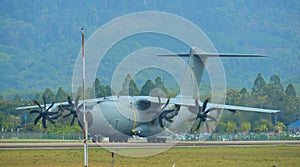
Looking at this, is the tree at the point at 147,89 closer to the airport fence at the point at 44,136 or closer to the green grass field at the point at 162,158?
the airport fence at the point at 44,136

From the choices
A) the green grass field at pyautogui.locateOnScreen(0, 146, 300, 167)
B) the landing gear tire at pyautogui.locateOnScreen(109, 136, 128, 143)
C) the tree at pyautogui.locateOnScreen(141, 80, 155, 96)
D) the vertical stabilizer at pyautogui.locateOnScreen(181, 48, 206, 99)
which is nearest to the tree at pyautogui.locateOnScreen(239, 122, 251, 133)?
the vertical stabilizer at pyautogui.locateOnScreen(181, 48, 206, 99)

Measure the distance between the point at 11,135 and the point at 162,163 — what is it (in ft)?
148

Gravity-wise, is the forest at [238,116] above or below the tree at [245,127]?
above

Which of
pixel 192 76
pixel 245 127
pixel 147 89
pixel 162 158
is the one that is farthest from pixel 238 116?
pixel 147 89

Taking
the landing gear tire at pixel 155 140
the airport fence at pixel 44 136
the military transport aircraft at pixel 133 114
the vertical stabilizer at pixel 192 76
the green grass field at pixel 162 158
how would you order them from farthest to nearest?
the airport fence at pixel 44 136, the vertical stabilizer at pixel 192 76, the landing gear tire at pixel 155 140, the military transport aircraft at pixel 133 114, the green grass field at pixel 162 158

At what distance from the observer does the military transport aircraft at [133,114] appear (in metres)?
55.3

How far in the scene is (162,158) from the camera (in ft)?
132

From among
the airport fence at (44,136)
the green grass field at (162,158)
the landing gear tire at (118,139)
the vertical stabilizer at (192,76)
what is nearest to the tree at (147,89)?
the airport fence at (44,136)

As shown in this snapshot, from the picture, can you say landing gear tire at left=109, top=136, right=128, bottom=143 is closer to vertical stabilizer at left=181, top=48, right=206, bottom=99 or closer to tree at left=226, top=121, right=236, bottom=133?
vertical stabilizer at left=181, top=48, right=206, bottom=99

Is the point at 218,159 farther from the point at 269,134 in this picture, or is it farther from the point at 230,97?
the point at 230,97

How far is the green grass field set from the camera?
36.4 metres

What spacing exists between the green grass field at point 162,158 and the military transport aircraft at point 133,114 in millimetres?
8209

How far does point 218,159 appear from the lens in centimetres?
3994

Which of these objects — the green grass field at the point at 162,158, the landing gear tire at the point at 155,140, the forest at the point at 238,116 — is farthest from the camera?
the forest at the point at 238,116
